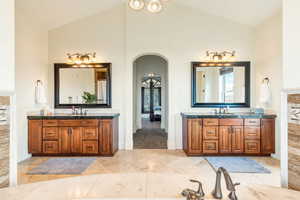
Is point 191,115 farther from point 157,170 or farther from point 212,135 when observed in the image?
point 157,170

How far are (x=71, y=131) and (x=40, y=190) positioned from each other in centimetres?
307

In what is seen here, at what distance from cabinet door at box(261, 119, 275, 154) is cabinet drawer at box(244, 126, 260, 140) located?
0.32 ft

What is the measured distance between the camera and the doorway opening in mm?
5793

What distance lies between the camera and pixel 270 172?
3.16 metres

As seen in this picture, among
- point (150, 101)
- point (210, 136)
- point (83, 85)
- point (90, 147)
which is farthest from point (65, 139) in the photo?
point (150, 101)

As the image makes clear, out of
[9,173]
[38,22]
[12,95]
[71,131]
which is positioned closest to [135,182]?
[9,173]

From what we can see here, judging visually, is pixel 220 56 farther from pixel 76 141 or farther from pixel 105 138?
pixel 76 141

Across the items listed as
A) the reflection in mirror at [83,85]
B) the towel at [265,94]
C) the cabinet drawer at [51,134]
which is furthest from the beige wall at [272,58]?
the cabinet drawer at [51,134]

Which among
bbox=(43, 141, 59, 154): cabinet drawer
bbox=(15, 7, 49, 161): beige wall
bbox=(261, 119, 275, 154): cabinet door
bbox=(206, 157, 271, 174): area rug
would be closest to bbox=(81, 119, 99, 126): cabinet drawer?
bbox=(43, 141, 59, 154): cabinet drawer

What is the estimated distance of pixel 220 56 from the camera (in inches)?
183

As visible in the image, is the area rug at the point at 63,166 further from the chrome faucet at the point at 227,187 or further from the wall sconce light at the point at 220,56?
the wall sconce light at the point at 220,56

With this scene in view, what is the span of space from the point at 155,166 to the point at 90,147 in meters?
1.45

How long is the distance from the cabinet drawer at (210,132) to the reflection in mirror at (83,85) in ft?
7.96

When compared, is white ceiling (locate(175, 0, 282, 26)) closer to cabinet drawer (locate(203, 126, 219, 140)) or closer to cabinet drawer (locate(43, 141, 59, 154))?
cabinet drawer (locate(203, 126, 219, 140))
